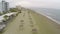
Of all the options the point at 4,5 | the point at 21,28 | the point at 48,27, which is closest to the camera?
the point at 21,28

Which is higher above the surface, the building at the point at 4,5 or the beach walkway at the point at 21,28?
the beach walkway at the point at 21,28

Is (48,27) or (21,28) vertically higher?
(21,28)

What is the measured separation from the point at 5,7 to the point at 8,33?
2922cm

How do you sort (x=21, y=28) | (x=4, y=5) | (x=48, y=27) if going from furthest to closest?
1. (x=4, y=5)
2. (x=48, y=27)
3. (x=21, y=28)

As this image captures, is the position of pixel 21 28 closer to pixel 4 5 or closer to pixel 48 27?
pixel 48 27

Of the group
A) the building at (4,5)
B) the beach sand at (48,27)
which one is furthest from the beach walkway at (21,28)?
the building at (4,5)

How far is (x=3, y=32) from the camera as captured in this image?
1127 cm

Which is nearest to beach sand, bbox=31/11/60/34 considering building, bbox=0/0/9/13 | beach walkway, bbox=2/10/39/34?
beach walkway, bbox=2/10/39/34

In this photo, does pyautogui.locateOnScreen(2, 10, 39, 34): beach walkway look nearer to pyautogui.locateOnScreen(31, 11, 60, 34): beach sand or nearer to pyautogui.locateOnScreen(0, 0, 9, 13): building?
pyautogui.locateOnScreen(31, 11, 60, 34): beach sand

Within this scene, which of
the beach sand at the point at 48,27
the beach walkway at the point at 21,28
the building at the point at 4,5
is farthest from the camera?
the building at the point at 4,5

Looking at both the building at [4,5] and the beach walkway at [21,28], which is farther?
the building at [4,5]

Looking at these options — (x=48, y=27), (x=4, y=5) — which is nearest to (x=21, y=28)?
(x=48, y=27)

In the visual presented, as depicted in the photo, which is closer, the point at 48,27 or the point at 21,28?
the point at 21,28

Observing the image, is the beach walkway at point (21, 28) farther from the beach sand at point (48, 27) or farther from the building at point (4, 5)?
the building at point (4, 5)
